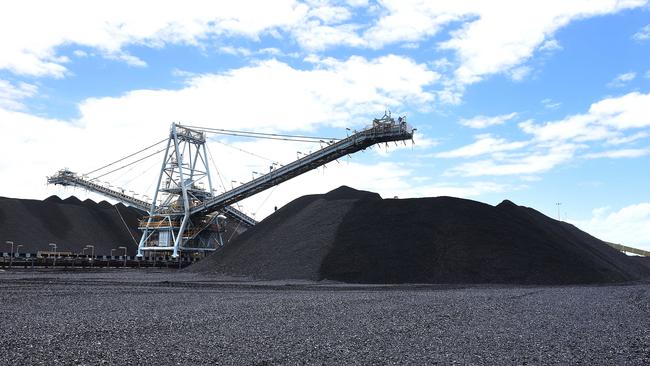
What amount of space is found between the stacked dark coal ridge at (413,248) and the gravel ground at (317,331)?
12.2m

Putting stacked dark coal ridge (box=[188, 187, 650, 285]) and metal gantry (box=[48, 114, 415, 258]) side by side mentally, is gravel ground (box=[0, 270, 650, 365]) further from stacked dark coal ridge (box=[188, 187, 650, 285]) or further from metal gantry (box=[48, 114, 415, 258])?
metal gantry (box=[48, 114, 415, 258])

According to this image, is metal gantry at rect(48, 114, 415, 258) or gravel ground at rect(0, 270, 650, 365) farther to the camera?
metal gantry at rect(48, 114, 415, 258)

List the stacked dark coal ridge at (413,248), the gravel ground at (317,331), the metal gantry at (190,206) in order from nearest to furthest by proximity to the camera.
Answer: the gravel ground at (317,331), the stacked dark coal ridge at (413,248), the metal gantry at (190,206)

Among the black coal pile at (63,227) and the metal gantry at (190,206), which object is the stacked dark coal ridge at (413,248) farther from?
the black coal pile at (63,227)

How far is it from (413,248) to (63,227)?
5897cm

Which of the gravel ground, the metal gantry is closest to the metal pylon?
the metal gantry

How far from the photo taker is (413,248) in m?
32.9

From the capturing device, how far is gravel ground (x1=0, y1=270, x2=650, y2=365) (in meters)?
9.07

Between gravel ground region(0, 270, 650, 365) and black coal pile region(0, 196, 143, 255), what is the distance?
56922mm

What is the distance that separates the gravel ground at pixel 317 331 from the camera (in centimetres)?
907

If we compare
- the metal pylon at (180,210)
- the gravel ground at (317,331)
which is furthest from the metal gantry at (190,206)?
the gravel ground at (317,331)

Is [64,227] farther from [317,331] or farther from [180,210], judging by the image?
[317,331]

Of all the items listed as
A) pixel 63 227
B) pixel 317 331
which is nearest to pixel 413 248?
pixel 317 331

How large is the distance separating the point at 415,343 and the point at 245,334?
137 inches
